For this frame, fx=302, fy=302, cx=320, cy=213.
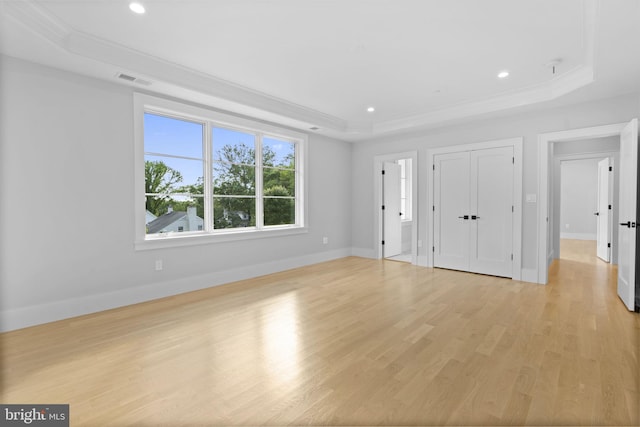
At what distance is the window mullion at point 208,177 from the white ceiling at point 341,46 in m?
0.50

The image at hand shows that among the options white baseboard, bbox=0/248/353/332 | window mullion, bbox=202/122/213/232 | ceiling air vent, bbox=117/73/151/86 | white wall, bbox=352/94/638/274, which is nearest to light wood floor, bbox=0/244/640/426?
white baseboard, bbox=0/248/353/332

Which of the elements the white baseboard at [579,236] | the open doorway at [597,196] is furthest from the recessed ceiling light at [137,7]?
the white baseboard at [579,236]

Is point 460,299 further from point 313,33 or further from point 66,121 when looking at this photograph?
point 66,121

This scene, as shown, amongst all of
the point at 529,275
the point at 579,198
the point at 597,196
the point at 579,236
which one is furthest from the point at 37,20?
the point at 579,236

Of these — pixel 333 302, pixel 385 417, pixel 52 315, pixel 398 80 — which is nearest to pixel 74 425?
pixel 385 417

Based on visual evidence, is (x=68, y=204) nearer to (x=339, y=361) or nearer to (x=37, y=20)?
(x=37, y=20)

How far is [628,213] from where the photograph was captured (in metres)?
3.51

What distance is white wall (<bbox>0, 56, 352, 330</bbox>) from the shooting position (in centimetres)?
294

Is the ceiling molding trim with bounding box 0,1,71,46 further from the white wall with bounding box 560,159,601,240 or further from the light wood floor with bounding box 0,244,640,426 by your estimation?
the white wall with bounding box 560,159,601,240

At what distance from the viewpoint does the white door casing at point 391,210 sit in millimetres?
6707

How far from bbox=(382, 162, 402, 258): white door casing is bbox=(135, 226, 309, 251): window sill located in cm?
240

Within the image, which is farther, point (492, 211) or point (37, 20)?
point (492, 211)

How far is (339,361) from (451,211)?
13.4ft

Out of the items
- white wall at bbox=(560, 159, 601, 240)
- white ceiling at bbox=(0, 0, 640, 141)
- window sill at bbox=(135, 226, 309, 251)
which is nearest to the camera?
white ceiling at bbox=(0, 0, 640, 141)
